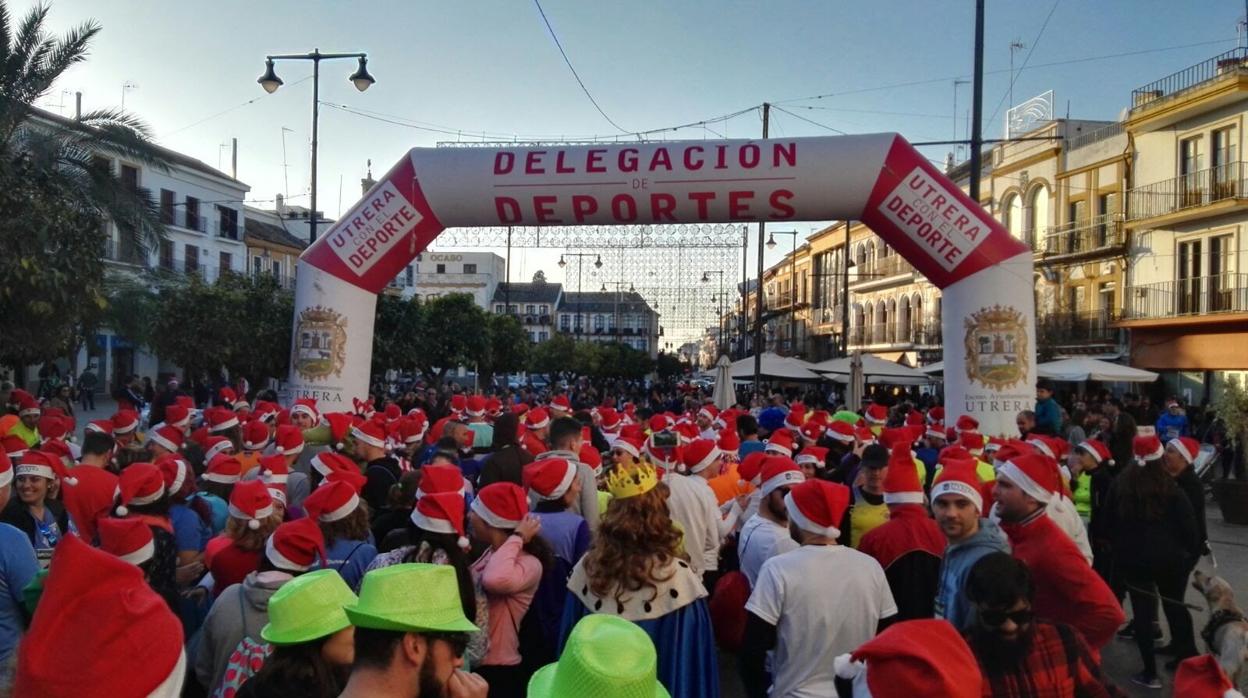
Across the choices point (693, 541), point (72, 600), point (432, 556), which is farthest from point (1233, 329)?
point (72, 600)

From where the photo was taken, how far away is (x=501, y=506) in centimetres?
409

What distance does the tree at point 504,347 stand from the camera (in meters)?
Result: 39.5

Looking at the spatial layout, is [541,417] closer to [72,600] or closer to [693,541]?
[693,541]

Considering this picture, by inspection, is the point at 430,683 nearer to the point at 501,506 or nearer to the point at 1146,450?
the point at 501,506

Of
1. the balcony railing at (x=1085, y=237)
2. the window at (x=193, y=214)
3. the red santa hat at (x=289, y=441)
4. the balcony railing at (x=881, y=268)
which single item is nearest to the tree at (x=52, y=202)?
the red santa hat at (x=289, y=441)

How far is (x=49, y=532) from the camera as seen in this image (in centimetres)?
528

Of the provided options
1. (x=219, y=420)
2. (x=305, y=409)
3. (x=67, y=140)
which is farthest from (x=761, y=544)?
(x=67, y=140)

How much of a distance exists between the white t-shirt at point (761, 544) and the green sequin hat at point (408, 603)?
2.52 metres

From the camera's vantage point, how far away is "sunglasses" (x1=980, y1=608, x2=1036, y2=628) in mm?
2783

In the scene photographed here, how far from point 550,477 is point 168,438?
4.90 m

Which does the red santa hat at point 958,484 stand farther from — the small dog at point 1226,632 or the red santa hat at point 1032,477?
the small dog at point 1226,632

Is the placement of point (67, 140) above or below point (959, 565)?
above

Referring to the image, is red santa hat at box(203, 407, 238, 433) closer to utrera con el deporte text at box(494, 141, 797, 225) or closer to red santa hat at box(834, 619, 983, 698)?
utrera con el deporte text at box(494, 141, 797, 225)

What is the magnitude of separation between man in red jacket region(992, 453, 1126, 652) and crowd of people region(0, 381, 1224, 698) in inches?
0.4
